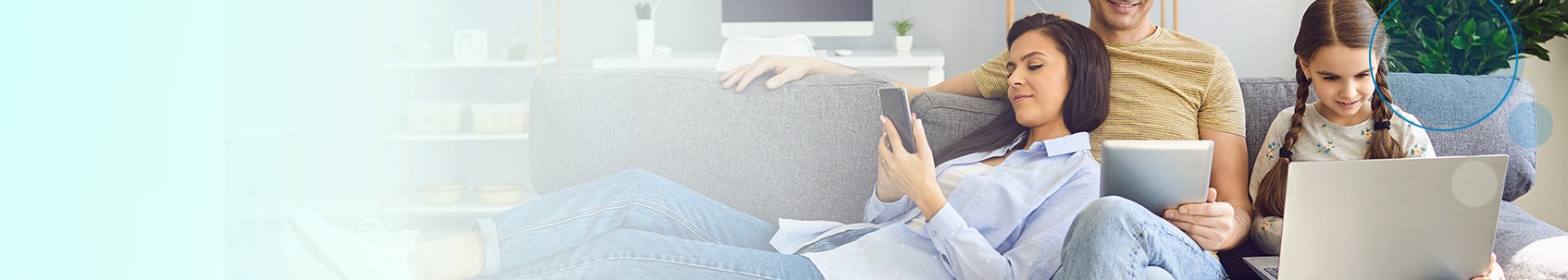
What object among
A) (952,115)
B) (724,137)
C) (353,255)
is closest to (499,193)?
(724,137)

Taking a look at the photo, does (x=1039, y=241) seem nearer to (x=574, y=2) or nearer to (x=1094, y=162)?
(x=1094, y=162)

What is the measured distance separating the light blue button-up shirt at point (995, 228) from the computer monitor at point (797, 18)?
1.68 m

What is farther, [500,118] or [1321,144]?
[500,118]

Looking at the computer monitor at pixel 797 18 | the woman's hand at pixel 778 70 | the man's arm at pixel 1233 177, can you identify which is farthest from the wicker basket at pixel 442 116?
the man's arm at pixel 1233 177

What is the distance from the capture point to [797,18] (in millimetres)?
2906

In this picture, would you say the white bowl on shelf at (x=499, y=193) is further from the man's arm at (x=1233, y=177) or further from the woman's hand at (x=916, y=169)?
the man's arm at (x=1233, y=177)

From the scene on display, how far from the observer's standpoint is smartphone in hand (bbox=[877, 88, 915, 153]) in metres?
1.12

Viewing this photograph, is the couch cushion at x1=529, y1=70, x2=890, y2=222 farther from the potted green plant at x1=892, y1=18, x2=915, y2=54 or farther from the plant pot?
the potted green plant at x1=892, y1=18, x2=915, y2=54

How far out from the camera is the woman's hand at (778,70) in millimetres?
1438

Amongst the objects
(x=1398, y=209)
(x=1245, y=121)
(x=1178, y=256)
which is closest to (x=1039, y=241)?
(x=1178, y=256)

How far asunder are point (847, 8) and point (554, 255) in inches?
75.9

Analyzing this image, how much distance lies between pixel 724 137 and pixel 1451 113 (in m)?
1.07

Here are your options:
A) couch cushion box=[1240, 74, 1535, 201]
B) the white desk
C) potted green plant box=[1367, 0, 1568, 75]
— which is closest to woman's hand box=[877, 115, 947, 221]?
potted green plant box=[1367, 0, 1568, 75]

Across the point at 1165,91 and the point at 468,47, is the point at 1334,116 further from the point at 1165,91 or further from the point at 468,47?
the point at 468,47
